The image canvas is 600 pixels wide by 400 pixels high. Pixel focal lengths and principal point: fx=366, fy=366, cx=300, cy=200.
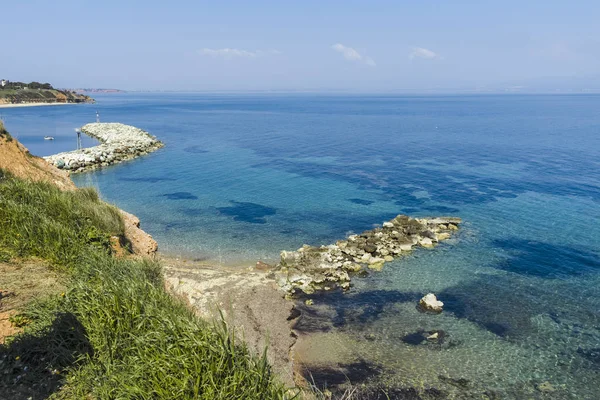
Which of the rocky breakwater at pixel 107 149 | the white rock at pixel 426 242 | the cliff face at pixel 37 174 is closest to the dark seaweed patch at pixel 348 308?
the white rock at pixel 426 242

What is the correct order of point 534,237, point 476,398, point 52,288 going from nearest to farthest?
point 52,288 < point 476,398 < point 534,237

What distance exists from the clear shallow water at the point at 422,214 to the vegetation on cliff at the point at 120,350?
11.1 meters

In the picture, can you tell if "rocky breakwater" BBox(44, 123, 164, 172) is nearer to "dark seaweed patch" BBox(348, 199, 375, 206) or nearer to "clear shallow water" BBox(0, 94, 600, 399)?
"clear shallow water" BBox(0, 94, 600, 399)

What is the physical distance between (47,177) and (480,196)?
1718 inches

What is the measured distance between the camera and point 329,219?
1489 inches

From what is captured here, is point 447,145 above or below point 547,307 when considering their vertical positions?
above

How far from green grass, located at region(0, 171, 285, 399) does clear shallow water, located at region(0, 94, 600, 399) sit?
11051 millimetres

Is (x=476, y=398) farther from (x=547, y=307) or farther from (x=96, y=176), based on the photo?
(x=96, y=176)

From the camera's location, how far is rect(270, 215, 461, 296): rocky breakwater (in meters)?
25.3

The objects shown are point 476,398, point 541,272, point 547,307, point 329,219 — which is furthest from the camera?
point 329,219

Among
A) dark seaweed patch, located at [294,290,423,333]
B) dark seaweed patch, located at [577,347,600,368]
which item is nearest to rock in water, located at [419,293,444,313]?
dark seaweed patch, located at [294,290,423,333]

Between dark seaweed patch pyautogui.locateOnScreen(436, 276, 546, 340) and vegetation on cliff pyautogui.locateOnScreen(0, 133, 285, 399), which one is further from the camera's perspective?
dark seaweed patch pyautogui.locateOnScreen(436, 276, 546, 340)

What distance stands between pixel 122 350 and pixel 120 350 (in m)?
0.14

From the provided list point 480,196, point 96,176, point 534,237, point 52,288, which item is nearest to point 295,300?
point 52,288
